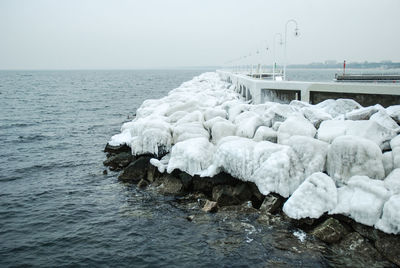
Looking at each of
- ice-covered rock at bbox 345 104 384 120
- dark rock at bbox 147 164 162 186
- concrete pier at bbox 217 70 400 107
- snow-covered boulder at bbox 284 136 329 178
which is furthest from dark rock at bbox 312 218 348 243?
concrete pier at bbox 217 70 400 107

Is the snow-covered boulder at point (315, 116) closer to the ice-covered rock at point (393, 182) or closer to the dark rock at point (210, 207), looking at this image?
the ice-covered rock at point (393, 182)

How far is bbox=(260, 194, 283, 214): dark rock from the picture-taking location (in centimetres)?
1054

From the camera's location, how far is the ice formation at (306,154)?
30.6ft

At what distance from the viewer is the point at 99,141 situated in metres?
22.0

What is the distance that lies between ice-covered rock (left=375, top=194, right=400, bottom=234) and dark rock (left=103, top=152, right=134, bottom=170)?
35.0 ft

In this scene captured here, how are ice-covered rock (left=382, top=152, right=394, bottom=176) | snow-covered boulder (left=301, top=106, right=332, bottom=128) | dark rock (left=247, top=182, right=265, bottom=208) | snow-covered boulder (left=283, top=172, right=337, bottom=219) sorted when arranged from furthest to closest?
snow-covered boulder (left=301, top=106, right=332, bottom=128) → dark rock (left=247, top=182, right=265, bottom=208) → ice-covered rock (left=382, top=152, right=394, bottom=176) → snow-covered boulder (left=283, top=172, right=337, bottom=219)

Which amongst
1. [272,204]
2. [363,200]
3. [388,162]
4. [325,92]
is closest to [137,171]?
[272,204]

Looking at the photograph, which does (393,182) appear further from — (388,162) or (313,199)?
(313,199)

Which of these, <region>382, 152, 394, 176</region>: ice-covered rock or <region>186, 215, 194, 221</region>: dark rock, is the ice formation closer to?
<region>382, 152, 394, 176</region>: ice-covered rock

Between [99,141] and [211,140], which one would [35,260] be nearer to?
[211,140]

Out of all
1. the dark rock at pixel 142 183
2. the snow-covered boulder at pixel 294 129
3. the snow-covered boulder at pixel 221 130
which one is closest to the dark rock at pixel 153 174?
the dark rock at pixel 142 183

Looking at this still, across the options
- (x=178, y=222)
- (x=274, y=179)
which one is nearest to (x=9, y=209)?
(x=178, y=222)

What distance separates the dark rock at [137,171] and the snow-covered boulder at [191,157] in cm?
161

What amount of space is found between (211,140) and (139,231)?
6.06 m
